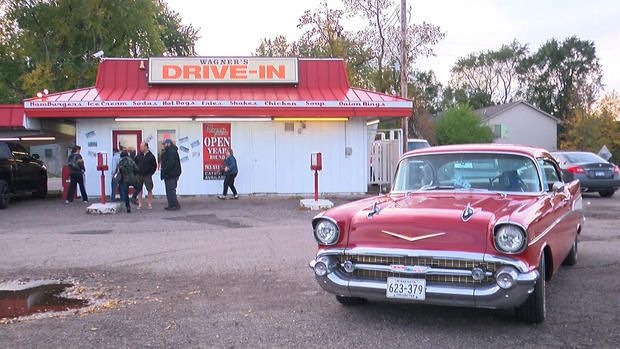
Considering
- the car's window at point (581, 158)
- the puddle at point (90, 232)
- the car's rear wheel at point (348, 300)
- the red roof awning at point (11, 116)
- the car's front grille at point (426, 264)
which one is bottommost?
the puddle at point (90, 232)

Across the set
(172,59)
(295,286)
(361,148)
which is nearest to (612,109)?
(361,148)

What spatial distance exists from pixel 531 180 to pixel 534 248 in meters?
1.30

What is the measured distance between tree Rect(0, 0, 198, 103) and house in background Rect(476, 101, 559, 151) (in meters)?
36.0

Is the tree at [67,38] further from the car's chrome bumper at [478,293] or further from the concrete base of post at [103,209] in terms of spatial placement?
the car's chrome bumper at [478,293]

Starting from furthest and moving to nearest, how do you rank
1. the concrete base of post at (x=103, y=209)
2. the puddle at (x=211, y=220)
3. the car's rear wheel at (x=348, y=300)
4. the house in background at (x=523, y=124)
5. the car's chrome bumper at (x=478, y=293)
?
1. the house in background at (x=523, y=124)
2. the concrete base of post at (x=103, y=209)
3. the puddle at (x=211, y=220)
4. the car's rear wheel at (x=348, y=300)
5. the car's chrome bumper at (x=478, y=293)

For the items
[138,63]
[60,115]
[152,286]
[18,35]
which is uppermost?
[18,35]

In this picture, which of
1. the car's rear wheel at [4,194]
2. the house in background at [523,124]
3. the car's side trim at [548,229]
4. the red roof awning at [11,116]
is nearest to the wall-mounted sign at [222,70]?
the red roof awning at [11,116]

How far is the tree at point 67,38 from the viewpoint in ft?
108

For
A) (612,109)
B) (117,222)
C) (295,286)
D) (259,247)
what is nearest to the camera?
(295,286)

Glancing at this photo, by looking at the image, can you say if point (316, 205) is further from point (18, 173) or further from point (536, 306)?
point (536, 306)

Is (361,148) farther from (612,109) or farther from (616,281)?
(612,109)

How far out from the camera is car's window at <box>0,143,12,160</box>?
15539 mm

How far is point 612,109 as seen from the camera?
44281 millimetres

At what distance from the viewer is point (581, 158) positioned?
17.5 meters
